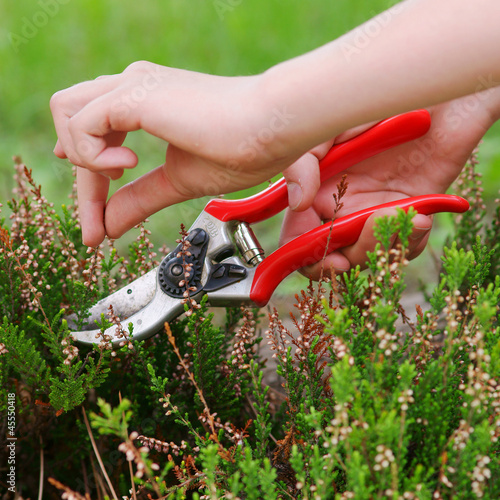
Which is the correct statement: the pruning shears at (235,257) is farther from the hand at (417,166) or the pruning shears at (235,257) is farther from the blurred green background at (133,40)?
the blurred green background at (133,40)

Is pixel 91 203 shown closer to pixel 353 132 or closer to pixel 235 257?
pixel 235 257

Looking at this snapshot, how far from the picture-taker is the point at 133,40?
5.82 meters

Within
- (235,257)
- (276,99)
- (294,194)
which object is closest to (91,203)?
(235,257)

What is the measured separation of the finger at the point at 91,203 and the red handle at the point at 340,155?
1.27 feet

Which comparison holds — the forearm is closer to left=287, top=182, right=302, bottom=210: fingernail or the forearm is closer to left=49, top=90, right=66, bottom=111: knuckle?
left=287, top=182, right=302, bottom=210: fingernail

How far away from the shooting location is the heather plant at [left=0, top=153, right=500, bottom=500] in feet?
3.59

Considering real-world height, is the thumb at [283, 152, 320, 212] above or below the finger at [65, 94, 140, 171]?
below

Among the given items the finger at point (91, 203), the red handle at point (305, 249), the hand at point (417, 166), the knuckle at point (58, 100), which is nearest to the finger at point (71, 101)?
the knuckle at point (58, 100)

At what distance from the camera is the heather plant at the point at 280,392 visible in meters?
1.09

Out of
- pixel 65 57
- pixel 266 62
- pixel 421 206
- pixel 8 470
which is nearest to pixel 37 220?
pixel 8 470

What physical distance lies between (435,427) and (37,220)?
62.2 inches

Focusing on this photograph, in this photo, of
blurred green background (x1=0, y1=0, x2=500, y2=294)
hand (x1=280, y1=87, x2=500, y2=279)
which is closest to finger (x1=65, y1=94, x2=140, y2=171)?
hand (x1=280, y1=87, x2=500, y2=279)

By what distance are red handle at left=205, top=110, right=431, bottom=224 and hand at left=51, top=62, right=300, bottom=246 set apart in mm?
368

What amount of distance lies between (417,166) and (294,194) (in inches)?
28.1
